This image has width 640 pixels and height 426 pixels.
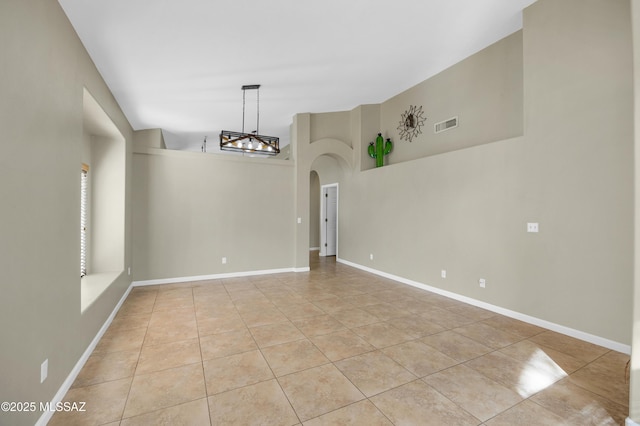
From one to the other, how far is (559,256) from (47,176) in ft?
15.7

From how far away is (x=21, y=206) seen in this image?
1.64m

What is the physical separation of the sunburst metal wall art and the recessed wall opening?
506cm

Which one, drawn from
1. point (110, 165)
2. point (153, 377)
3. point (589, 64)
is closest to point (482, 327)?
point (589, 64)

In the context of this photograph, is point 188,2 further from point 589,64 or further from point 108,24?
point 589,64

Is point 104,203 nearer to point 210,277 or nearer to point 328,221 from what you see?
point 210,277

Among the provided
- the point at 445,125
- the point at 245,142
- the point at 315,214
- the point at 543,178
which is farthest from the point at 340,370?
the point at 315,214

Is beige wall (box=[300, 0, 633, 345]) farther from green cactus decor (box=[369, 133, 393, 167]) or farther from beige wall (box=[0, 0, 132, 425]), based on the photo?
beige wall (box=[0, 0, 132, 425])

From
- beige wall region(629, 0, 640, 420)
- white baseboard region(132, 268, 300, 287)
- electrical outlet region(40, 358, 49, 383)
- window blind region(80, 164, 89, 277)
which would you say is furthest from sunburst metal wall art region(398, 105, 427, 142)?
electrical outlet region(40, 358, 49, 383)

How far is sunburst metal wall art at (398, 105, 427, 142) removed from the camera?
18.5ft

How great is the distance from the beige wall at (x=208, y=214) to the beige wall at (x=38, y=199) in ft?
9.48

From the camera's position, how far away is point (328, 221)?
8.62 meters

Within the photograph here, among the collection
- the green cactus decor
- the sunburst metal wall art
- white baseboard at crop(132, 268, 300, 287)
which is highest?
the sunburst metal wall art

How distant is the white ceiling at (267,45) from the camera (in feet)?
8.85

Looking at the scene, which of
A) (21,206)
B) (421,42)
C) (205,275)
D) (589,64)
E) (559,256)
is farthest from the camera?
(205,275)
